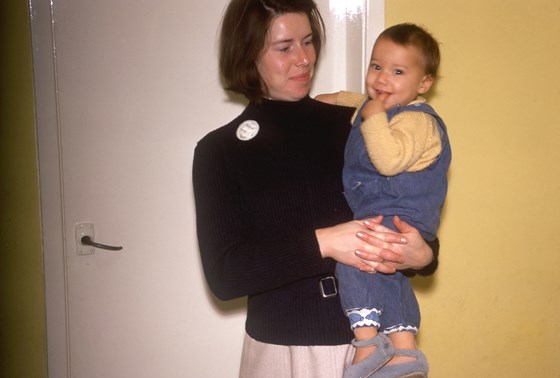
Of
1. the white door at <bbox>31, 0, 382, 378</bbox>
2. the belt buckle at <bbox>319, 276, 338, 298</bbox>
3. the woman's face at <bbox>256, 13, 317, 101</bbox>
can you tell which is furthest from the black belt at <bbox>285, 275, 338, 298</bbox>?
the white door at <bbox>31, 0, 382, 378</bbox>

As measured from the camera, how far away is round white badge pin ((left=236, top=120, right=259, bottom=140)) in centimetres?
158

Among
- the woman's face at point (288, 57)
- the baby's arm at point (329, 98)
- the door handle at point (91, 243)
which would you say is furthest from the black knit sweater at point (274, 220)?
the door handle at point (91, 243)

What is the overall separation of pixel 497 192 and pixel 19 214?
205 centimetres

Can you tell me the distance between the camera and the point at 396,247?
1390 mm

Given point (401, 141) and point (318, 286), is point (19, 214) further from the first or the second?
point (401, 141)

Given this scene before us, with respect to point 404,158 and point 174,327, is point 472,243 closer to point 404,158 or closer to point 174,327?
point 404,158

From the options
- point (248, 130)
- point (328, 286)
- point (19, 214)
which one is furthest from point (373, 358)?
point (19, 214)

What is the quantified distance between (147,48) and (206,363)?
4.55 feet

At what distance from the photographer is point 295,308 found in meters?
1.48

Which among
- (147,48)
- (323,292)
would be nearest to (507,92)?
(323,292)

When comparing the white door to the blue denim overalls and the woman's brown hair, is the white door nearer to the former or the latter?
the woman's brown hair

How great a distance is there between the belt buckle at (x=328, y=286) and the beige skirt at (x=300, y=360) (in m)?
0.14

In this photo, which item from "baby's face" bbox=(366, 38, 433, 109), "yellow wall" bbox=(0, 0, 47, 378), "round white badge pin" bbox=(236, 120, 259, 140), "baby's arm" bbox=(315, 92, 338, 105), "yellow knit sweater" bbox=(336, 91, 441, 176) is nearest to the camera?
"yellow knit sweater" bbox=(336, 91, 441, 176)

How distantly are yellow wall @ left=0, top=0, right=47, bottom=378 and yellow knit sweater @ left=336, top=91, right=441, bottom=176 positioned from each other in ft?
4.83
